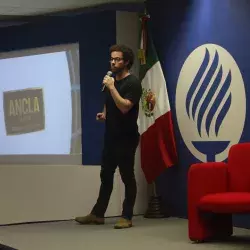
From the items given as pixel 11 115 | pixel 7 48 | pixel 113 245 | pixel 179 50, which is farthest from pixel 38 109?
pixel 113 245

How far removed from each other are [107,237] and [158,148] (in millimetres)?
1498

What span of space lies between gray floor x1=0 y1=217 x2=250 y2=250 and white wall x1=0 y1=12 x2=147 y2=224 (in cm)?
20

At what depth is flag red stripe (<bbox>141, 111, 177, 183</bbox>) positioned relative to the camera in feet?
18.0

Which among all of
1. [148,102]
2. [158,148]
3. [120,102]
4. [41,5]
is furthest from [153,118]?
[41,5]

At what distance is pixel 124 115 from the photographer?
4.71 m

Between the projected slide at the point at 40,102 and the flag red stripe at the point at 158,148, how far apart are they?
0.75m

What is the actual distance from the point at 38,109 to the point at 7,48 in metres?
0.83

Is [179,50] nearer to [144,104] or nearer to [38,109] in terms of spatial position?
[144,104]

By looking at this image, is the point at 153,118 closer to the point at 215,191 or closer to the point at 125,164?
the point at 125,164

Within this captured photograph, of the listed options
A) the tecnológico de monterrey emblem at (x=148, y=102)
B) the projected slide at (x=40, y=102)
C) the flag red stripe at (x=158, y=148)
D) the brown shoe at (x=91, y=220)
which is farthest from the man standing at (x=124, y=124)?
the projected slide at (x=40, y=102)

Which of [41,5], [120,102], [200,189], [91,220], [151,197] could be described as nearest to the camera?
[200,189]

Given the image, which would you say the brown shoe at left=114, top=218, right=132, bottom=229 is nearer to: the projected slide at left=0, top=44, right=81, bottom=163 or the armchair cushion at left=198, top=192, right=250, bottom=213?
the armchair cushion at left=198, top=192, right=250, bottom=213

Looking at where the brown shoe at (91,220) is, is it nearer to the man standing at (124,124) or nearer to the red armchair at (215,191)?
the man standing at (124,124)

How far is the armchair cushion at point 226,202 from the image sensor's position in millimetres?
3641
